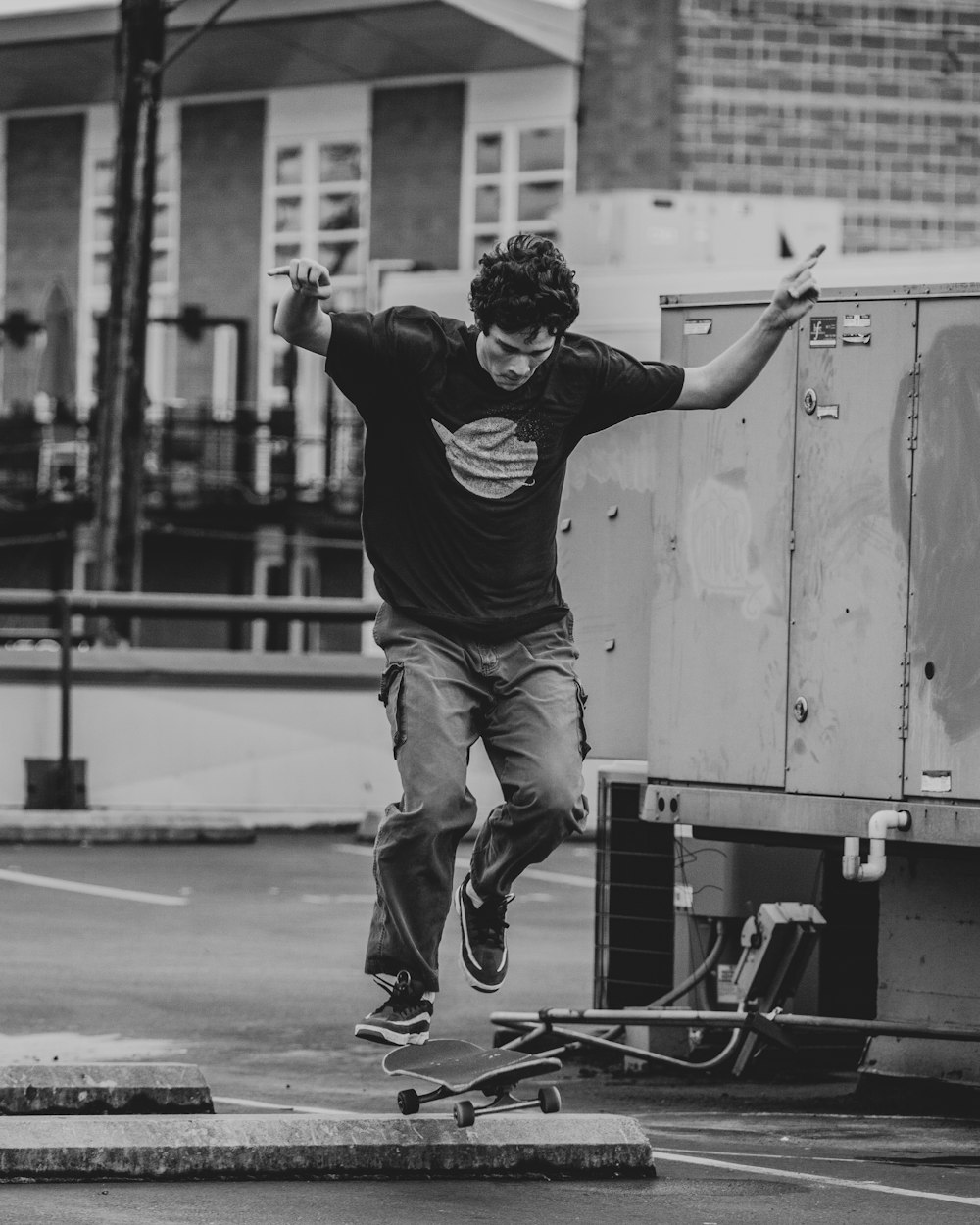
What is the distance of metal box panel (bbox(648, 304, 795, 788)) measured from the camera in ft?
25.1

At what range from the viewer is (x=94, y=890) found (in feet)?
43.8

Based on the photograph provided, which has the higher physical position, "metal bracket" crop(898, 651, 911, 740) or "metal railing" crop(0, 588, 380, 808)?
"metal bracket" crop(898, 651, 911, 740)

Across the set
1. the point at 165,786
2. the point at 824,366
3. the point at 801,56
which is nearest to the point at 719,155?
the point at 801,56

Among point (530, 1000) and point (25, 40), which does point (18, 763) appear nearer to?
point (530, 1000)

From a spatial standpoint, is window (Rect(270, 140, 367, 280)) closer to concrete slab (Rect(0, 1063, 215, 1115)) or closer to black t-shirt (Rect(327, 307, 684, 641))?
concrete slab (Rect(0, 1063, 215, 1115))

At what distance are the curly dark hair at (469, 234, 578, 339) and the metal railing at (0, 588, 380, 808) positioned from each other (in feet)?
37.9

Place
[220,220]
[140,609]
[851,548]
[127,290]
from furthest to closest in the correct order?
[220,220]
[127,290]
[140,609]
[851,548]

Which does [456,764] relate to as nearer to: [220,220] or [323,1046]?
[323,1046]

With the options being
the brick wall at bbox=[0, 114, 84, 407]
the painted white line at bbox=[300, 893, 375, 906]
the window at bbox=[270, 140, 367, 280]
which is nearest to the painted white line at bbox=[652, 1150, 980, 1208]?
the painted white line at bbox=[300, 893, 375, 906]

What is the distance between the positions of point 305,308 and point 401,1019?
1.65 m

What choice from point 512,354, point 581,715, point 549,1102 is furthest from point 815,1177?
point 512,354

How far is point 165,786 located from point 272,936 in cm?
575

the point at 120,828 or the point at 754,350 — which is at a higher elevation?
the point at 754,350

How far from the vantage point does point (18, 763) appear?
674 inches
